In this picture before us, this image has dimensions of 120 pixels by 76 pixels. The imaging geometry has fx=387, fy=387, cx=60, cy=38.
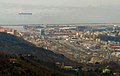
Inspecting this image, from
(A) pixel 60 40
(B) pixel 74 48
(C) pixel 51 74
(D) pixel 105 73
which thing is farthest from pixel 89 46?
(C) pixel 51 74

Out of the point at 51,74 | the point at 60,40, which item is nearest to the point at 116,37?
the point at 60,40

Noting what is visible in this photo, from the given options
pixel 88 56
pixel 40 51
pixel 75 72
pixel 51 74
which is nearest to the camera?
pixel 51 74

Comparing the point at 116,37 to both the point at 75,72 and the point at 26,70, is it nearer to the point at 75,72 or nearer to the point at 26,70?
the point at 75,72

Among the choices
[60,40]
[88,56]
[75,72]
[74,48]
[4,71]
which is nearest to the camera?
[4,71]

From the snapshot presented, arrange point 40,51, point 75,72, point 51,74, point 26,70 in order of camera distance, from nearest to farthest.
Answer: point 26,70 → point 51,74 → point 75,72 → point 40,51

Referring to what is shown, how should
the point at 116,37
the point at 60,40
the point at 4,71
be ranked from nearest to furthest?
the point at 4,71, the point at 60,40, the point at 116,37

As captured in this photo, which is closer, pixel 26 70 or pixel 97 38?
pixel 26 70

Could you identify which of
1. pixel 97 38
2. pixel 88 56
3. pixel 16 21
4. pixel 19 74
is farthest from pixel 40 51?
pixel 16 21

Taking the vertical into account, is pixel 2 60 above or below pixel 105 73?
above

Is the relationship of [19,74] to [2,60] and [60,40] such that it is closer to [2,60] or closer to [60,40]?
[2,60]

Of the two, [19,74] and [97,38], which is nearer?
[19,74]
